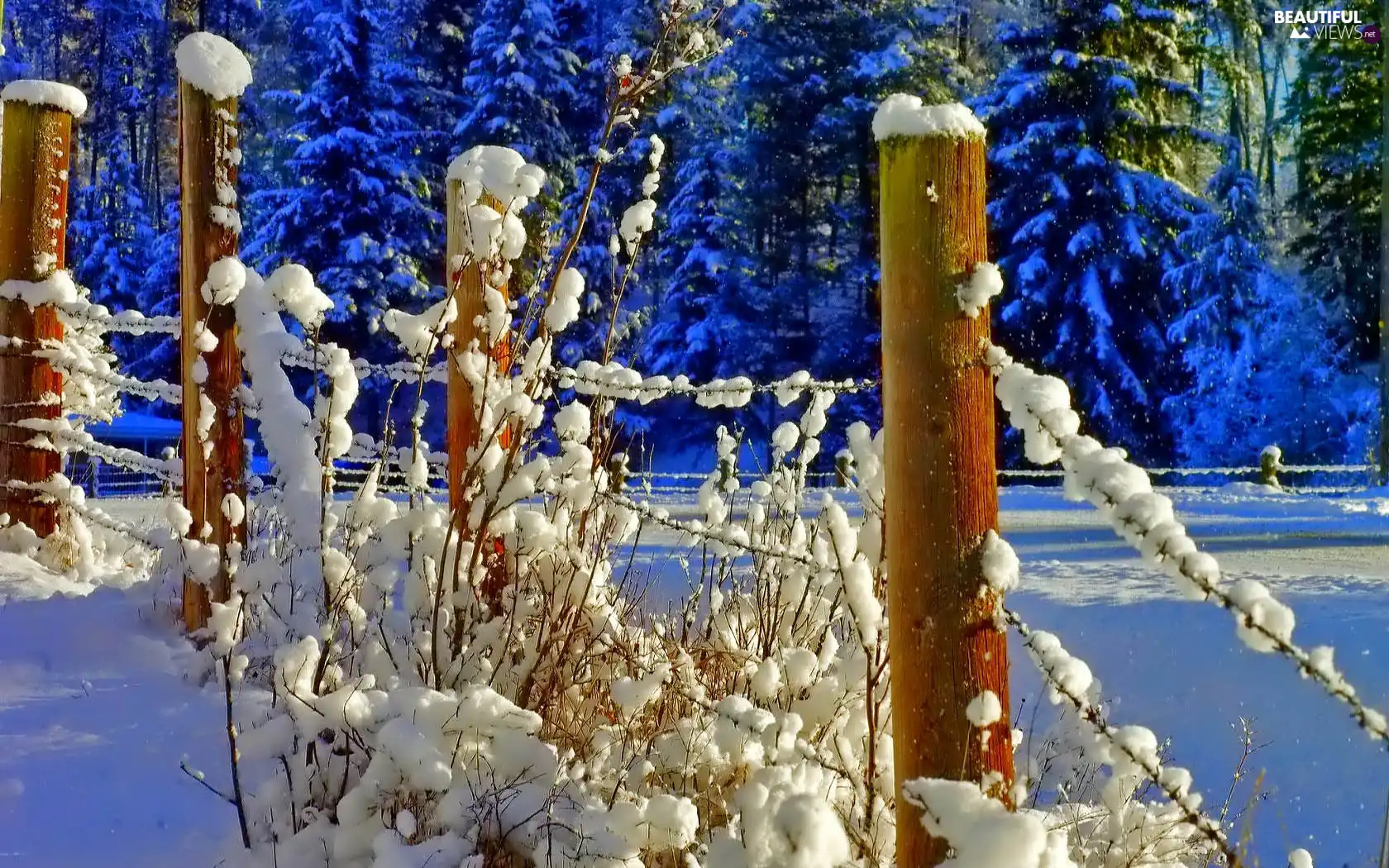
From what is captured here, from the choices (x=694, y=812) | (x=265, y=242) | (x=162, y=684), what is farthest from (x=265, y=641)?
(x=265, y=242)

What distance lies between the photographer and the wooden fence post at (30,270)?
5297mm

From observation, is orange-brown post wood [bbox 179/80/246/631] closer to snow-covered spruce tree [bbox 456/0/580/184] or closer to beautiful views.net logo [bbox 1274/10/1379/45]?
beautiful views.net logo [bbox 1274/10/1379/45]

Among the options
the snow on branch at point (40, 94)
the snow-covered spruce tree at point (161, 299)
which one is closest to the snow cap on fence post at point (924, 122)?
the snow on branch at point (40, 94)

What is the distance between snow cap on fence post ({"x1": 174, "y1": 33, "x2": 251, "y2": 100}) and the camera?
3.76m

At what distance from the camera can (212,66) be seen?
3773 mm

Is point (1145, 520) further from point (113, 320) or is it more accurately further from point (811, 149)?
point (811, 149)

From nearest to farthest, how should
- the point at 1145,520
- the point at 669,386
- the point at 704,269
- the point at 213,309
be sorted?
the point at 1145,520 < the point at 669,386 < the point at 213,309 < the point at 704,269

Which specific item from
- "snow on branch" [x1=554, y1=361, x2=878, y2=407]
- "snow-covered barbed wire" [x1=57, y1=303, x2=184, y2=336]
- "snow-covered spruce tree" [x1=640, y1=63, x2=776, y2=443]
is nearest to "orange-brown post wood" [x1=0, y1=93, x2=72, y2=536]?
"snow-covered barbed wire" [x1=57, y1=303, x2=184, y2=336]

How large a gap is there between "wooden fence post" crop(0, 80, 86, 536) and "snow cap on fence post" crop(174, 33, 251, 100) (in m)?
2.06

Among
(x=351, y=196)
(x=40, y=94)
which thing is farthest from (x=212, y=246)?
(x=351, y=196)

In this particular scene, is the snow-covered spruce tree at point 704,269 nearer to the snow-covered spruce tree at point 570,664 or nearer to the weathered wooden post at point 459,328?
the weathered wooden post at point 459,328

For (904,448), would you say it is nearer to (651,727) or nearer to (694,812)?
(694,812)

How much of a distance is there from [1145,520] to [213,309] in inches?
127

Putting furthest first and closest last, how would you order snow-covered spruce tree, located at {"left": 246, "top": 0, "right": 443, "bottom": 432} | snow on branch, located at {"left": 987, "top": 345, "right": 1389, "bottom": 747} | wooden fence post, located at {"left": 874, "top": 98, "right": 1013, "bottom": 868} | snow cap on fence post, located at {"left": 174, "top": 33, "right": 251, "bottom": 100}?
snow-covered spruce tree, located at {"left": 246, "top": 0, "right": 443, "bottom": 432} → snow cap on fence post, located at {"left": 174, "top": 33, "right": 251, "bottom": 100} → wooden fence post, located at {"left": 874, "top": 98, "right": 1013, "bottom": 868} → snow on branch, located at {"left": 987, "top": 345, "right": 1389, "bottom": 747}
